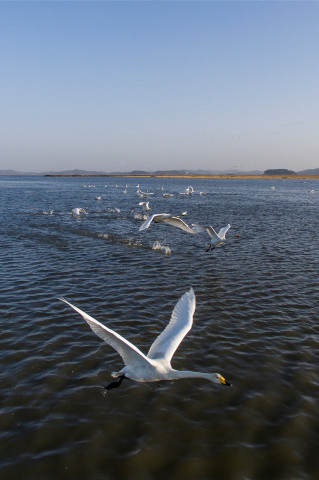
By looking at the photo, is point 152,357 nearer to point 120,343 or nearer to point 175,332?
point 175,332

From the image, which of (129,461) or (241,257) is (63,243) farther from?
(129,461)

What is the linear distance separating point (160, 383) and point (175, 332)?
3.97 ft

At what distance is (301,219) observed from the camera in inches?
1228

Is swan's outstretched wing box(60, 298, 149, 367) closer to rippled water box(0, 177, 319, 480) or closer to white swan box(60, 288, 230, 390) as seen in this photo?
white swan box(60, 288, 230, 390)

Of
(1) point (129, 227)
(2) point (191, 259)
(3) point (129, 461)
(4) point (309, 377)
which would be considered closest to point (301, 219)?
(1) point (129, 227)

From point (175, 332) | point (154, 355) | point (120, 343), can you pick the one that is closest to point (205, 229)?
point (175, 332)

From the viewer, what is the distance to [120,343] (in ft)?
18.2

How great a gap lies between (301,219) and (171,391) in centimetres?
2783

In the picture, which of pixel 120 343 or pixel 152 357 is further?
pixel 152 357

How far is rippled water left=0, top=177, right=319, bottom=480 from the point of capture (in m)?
5.32

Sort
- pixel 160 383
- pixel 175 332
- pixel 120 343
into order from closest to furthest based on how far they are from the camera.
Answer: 1. pixel 120 343
2. pixel 175 332
3. pixel 160 383

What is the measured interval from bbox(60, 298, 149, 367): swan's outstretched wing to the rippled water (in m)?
1.08

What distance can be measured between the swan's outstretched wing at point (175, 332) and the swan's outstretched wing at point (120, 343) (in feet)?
1.68

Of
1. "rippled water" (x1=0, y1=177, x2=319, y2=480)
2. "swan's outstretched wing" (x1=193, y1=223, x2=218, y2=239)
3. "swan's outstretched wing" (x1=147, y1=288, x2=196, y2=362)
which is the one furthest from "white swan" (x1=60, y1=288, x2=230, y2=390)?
"swan's outstretched wing" (x1=193, y1=223, x2=218, y2=239)
